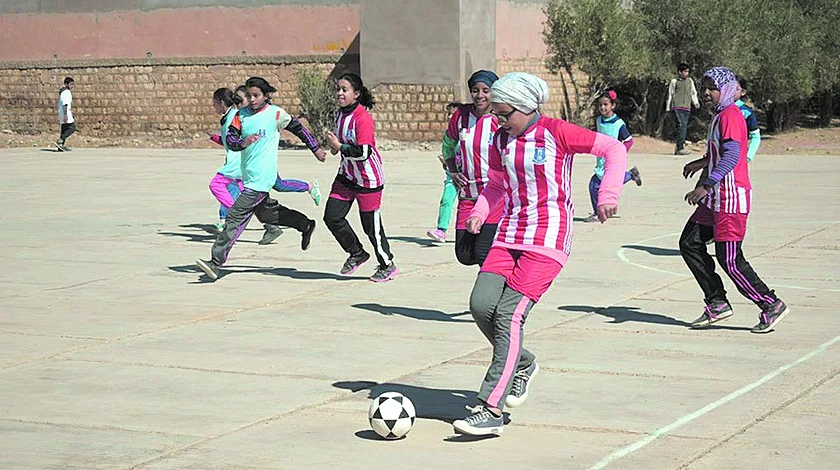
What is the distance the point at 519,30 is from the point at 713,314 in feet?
84.8

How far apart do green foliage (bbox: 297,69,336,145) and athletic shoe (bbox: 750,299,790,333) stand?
24.8 metres

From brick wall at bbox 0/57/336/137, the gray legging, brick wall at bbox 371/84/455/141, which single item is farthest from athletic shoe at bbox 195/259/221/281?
brick wall at bbox 0/57/336/137

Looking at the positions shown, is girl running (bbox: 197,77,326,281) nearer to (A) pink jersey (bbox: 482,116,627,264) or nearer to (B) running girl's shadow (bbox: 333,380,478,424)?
(B) running girl's shadow (bbox: 333,380,478,424)

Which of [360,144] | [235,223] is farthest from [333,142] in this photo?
[235,223]

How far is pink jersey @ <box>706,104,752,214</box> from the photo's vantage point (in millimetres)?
9844

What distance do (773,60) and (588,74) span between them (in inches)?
194

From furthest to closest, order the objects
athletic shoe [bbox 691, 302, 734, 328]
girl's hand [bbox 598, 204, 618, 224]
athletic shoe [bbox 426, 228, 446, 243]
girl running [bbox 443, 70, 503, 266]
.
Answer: athletic shoe [bbox 426, 228, 446, 243]
athletic shoe [bbox 691, 302, 734, 328]
girl running [bbox 443, 70, 503, 266]
girl's hand [bbox 598, 204, 618, 224]

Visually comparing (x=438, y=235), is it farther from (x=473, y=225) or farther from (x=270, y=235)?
(x=473, y=225)

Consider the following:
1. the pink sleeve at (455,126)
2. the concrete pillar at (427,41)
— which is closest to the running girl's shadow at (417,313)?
the pink sleeve at (455,126)

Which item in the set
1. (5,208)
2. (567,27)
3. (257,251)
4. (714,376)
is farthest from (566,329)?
(567,27)

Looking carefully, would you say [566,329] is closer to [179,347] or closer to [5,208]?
[179,347]

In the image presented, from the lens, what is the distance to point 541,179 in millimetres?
7156

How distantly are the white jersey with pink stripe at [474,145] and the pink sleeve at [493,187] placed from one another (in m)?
2.99

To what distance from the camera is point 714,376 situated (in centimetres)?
834
